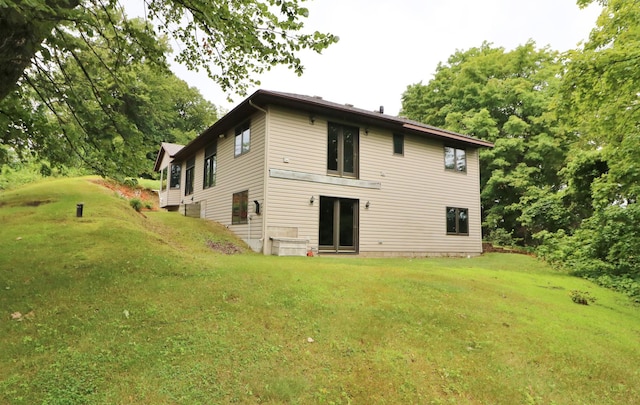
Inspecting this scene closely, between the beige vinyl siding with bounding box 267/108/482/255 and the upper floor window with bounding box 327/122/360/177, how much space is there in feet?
0.80

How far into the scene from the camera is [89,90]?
6.44 m

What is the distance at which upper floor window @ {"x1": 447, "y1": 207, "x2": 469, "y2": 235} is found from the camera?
15359mm

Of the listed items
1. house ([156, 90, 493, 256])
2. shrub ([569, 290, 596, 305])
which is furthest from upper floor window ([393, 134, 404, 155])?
shrub ([569, 290, 596, 305])

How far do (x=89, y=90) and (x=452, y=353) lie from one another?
7587mm

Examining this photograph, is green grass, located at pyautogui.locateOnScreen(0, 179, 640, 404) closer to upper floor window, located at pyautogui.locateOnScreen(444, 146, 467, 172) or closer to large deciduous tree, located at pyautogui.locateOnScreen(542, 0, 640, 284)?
large deciduous tree, located at pyautogui.locateOnScreen(542, 0, 640, 284)

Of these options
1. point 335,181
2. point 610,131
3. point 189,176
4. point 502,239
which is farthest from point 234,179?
point 502,239

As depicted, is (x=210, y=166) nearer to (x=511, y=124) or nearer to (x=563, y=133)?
(x=511, y=124)

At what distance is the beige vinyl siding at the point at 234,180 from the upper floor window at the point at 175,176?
181 inches

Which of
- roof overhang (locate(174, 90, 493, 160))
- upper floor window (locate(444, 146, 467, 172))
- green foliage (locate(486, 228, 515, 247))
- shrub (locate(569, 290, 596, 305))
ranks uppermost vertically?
roof overhang (locate(174, 90, 493, 160))

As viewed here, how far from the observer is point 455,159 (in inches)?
630

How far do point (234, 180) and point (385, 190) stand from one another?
240 inches

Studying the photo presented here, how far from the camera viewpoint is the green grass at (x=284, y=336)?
9.74 ft

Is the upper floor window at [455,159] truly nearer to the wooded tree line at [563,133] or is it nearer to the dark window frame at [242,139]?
the wooded tree line at [563,133]

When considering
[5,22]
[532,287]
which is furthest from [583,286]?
[5,22]
